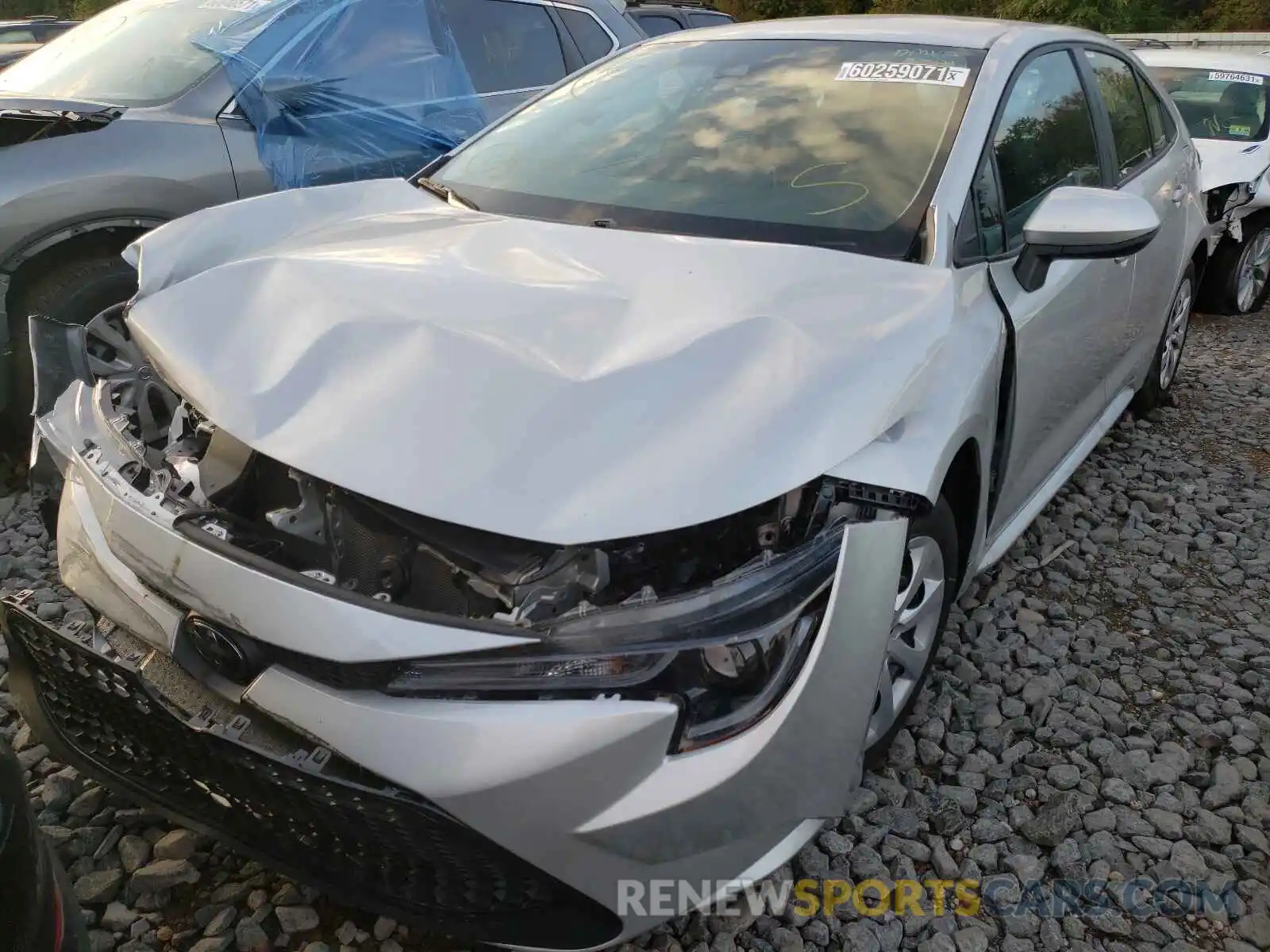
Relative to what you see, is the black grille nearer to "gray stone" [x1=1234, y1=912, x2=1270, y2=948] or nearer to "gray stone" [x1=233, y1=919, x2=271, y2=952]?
"gray stone" [x1=233, y1=919, x2=271, y2=952]

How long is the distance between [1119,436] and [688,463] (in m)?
3.44

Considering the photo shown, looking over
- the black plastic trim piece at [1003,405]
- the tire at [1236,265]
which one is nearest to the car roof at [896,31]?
the black plastic trim piece at [1003,405]

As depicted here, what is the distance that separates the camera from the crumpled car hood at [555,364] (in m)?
1.59

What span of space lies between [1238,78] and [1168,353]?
11.8 feet

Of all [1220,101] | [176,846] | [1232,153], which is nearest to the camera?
[176,846]

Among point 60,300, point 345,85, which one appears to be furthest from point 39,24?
point 60,300

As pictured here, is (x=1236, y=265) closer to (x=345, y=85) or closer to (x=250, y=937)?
(x=345, y=85)

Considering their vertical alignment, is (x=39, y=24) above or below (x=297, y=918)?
above

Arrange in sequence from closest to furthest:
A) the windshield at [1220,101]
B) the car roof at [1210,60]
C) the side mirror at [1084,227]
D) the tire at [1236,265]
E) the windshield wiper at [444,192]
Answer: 1. the side mirror at [1084,227]
2. the windshield wiper at [444,192]
3. the tire at [1236,265]
4. the windshield at [1220,101]
5. the car roof at [1210,60]

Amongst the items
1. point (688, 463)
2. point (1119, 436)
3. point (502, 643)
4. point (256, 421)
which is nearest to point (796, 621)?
point (688, 463)

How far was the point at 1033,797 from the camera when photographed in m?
2.28

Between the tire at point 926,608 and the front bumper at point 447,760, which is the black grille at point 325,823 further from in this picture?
the tire at point 926,608

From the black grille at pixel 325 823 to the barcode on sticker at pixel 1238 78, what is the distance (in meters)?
7.42

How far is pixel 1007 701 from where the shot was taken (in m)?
2.58
